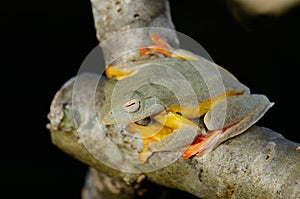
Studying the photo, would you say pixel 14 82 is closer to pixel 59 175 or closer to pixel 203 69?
pixel 59 175

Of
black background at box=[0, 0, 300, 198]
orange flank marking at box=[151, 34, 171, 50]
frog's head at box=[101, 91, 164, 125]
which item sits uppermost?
orange flank marking at box=[151, 34, 171, 50]

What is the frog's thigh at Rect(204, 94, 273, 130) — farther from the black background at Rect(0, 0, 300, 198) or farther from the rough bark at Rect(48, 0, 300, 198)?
the black background at Rect(0, 0, 300, 198)

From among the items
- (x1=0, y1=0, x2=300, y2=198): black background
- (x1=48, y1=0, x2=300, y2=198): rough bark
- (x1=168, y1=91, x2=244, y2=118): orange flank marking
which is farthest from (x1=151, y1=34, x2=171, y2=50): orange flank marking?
(x1=0, y1=0, x2=300, y2=198): black background

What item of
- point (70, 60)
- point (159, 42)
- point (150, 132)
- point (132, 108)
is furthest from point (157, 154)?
point (70, 60)

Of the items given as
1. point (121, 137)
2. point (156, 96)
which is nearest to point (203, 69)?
point (156, 96)

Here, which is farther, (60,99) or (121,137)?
(60,99)

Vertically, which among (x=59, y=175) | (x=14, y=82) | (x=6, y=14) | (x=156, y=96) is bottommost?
(x=59, y=175)

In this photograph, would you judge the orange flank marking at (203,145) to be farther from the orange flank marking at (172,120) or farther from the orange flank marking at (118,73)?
the orange flank marking at (118,73)
